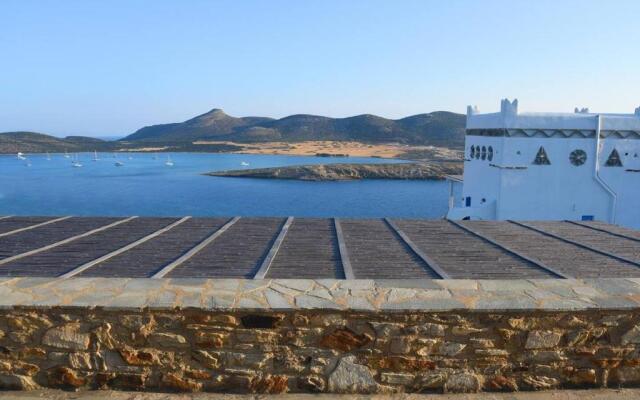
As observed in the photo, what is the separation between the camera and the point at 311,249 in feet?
18.5

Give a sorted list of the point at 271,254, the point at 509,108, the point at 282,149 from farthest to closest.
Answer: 1. the point at 282,149
2. the point at 509,108
3. the point at 271,254

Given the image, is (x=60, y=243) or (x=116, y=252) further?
(x=60, y=243)

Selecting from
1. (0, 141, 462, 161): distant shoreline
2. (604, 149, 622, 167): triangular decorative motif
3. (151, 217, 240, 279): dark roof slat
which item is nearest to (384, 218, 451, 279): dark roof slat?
(151, 217, 240, 279): dark roof slat

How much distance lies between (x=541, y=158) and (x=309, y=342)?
21.1 m

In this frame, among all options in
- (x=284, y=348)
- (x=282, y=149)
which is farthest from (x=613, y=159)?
(x=282, y=149)

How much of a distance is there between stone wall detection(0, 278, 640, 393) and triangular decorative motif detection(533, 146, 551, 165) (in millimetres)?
19943

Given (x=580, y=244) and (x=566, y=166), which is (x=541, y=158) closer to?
(x=566, y=166)

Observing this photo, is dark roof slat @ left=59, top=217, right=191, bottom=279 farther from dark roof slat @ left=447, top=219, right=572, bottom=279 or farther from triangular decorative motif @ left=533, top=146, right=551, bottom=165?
triangular decorative motif @ left=533, top=146, right=551, bottom=165

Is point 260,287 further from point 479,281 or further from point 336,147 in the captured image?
point 336,147

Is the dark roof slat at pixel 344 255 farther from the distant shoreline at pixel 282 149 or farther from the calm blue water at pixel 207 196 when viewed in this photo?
the distant shoreline at pixel 282 149

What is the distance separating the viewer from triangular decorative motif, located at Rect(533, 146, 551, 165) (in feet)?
72.8

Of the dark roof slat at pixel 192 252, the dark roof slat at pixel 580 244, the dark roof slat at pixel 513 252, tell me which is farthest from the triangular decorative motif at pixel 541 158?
the dark roof slat at pixel 192 252

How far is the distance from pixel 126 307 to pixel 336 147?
467 ft

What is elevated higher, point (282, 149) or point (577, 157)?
point (577, 157)
